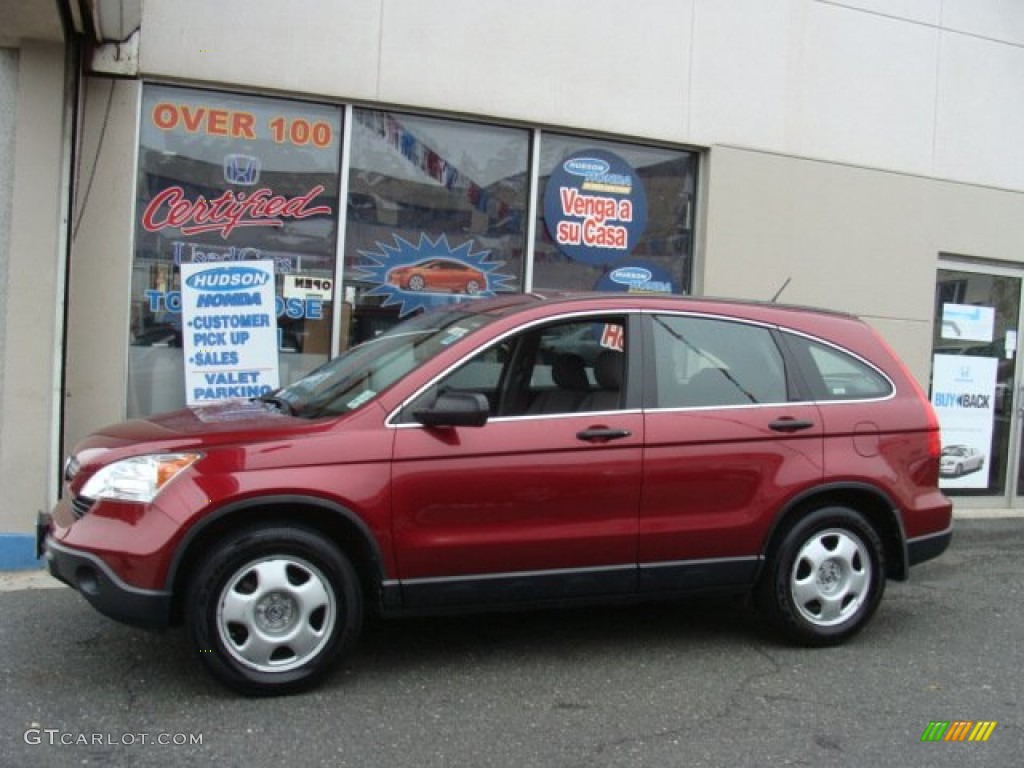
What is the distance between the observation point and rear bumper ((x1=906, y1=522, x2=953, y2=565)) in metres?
5.14

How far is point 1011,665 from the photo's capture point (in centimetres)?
499

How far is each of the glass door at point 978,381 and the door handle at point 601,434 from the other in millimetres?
6158

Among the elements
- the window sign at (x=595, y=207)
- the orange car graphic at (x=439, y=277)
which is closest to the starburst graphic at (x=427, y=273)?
the orange car graphic at (x=439, y=277)

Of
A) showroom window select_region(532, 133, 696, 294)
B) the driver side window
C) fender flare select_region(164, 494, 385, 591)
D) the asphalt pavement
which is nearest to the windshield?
the driver side window

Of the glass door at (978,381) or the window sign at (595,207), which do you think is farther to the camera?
the glass door at (978,381)

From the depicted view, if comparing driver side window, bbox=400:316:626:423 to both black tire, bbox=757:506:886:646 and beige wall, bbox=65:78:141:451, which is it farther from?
beige wall, bbox=65:78:141:451

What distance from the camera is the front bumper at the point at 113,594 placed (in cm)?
393

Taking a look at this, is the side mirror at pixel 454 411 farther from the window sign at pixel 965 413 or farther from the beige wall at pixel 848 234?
the window sign at pixel 965 413

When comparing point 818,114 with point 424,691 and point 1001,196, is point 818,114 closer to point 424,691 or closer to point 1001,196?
point 1001,196

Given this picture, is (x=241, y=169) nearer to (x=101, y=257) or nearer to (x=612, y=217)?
(x=101, y=257)

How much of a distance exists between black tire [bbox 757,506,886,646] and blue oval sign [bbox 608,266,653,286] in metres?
3.97

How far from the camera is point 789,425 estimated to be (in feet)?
16.0

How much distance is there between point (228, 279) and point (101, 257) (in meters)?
0.89

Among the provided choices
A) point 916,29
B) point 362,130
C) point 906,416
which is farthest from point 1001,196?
point 362,130
